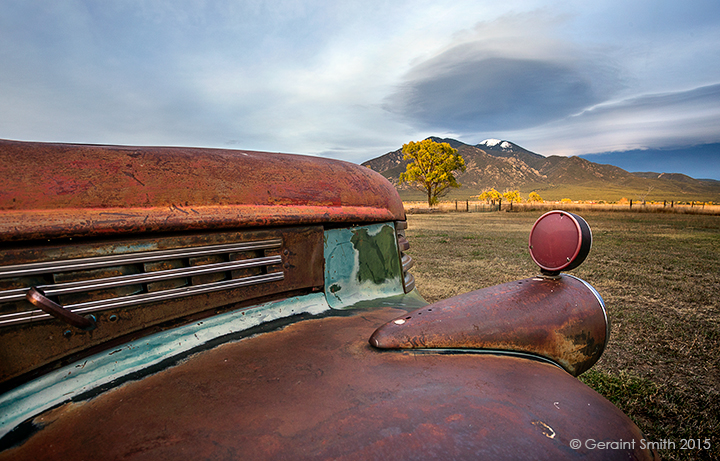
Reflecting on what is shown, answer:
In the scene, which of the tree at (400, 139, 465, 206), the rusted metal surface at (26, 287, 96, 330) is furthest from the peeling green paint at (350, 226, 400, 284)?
the tree at (400, 139, 465, 206)

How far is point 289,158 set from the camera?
1.65 meters

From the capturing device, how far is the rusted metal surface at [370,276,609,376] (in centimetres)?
121

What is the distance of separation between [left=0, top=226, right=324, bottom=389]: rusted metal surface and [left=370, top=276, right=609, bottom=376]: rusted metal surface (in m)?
0.51

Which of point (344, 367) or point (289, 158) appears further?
point (289, 158)

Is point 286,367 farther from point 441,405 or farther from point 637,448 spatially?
point 637,448

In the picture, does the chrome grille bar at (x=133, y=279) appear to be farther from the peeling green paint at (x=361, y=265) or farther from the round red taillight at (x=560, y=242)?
the round red taillight at (x=560, y=242)

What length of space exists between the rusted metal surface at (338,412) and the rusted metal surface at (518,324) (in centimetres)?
6

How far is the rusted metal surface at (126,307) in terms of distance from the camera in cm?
94

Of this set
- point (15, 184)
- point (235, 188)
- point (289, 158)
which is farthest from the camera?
point (289, 158)

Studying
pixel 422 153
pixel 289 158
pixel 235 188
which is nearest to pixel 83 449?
pixel 235 188

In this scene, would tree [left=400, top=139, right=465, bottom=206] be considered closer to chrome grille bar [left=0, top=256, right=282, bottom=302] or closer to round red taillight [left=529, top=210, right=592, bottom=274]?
round red taillight [left=529, top=210, right=592, bottom=274]

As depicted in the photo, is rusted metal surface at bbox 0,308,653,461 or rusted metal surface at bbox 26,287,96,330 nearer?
rusted metal surface at bbox 0,308,653,461

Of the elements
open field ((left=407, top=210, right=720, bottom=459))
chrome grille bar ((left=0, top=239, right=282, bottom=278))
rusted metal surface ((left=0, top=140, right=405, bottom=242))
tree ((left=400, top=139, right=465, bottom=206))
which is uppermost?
tree ((left=400, top=139, right=465, bottom=206))

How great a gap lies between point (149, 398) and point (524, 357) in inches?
48.4
